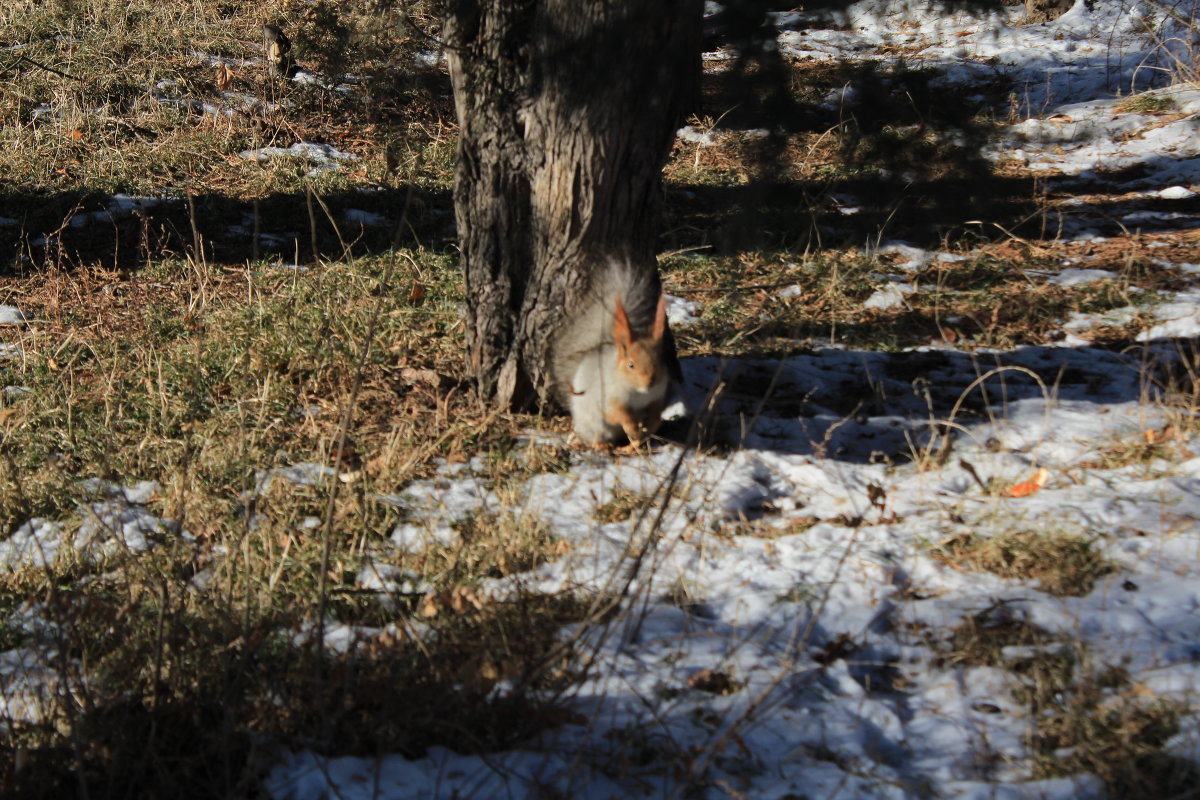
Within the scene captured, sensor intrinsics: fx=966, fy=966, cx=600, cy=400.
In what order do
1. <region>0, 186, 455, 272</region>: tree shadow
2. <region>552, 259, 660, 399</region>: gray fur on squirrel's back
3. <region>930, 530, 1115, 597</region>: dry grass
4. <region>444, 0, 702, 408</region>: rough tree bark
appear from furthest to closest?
<region>0, 186, 455, 272</region>: tree shadow, <region>552, 259, 660, 399</region>: gray fur on squirrel's back, <region>444, 0, 702, 408</region>: rough tree bark, <region>930, 530, 1115, 597</region>: dry grass

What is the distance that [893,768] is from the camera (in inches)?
94.3

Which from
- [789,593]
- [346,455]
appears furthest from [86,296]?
[789,593]

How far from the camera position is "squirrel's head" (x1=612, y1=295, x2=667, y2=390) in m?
4.00

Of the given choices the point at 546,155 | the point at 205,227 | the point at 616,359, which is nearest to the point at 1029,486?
the point at 616,359

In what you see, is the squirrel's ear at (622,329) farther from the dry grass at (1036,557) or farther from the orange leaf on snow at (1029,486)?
the orange leaf on snow at (1029,486)

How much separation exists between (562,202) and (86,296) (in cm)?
335

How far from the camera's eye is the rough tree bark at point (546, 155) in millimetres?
3936

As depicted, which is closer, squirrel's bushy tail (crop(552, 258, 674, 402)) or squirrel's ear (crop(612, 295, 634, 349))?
squirrel's ear (crop(612, 295, 634, 349))

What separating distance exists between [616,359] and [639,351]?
0.15 metres

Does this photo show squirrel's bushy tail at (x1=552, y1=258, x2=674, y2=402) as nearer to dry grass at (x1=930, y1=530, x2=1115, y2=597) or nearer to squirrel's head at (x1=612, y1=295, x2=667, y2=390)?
squirrel's head at (x1=612, y1=295, x2=667, y2=390)

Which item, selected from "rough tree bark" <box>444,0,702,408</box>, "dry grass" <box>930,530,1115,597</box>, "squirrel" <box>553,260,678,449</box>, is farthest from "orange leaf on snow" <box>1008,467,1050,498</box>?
"rough tree bark" <box>444,0,702,408</box>

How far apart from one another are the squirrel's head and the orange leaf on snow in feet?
4.75

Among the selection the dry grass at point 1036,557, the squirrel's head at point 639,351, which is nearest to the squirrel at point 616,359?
the squirrel's head at point 639,351

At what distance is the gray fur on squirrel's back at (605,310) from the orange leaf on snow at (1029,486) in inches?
62.1
